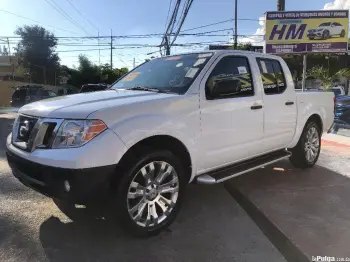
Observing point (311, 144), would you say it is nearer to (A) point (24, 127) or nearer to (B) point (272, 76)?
(B) point (272, 76)

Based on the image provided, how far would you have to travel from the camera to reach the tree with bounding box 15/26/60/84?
44.7 metres

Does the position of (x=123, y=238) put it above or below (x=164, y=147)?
below

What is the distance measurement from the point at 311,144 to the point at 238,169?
7.72 ft

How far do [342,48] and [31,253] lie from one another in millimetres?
15383

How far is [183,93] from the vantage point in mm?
3807

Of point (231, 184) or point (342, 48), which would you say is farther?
point (342, 48)

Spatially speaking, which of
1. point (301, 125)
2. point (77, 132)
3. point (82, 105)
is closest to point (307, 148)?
point (301, 125)

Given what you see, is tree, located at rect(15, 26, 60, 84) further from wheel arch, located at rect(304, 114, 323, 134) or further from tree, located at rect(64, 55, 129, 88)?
wheel arch, located at rect(304, 114, 323, 134)

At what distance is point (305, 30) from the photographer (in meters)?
14.5

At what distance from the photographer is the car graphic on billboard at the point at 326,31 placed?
14523 mm

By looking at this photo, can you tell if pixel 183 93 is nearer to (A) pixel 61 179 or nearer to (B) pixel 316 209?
(A) pixel 61 179

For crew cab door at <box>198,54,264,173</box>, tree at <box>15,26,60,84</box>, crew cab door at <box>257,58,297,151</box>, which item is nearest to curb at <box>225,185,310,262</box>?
crew cab door at <box>198,54,264,173</box>

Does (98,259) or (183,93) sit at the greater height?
(183,93)

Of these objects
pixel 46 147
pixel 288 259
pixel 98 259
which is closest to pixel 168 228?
pixel 98 259
